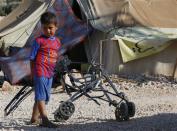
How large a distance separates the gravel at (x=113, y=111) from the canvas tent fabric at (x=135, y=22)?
155cm

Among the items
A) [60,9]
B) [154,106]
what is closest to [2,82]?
[60,9]

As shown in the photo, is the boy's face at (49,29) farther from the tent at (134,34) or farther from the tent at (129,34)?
the tent at (134,34)

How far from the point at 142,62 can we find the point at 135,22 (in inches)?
49.4

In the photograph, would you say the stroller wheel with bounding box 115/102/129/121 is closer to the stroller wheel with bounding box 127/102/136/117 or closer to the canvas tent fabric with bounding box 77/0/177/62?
the stroller wheel with bounding box 127/102/136/117

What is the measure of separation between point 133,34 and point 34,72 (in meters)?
7.89

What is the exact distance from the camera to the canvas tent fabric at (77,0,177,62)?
48.6ft

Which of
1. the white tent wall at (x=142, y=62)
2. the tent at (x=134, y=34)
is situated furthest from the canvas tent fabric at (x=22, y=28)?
the white tent wall at (x=142, y=62)

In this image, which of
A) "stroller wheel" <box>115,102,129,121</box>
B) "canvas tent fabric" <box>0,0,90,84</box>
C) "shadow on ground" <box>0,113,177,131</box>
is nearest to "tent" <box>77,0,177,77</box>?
"canvas tent fabric" <box>0,0,90,84</box>

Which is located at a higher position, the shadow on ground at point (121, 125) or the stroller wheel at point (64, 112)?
the stroller wheel at point (64, 112)

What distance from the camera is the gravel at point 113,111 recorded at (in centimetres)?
775

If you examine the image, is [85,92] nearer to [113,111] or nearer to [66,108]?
[66,108]

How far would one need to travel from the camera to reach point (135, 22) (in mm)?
15586

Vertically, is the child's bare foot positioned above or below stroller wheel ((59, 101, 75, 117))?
below

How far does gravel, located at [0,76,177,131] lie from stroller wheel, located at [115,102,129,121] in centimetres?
11
